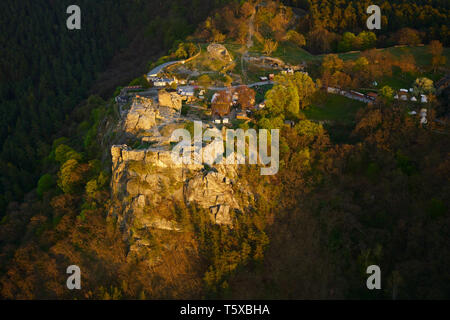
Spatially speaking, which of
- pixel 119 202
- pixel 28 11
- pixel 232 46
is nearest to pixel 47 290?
pixel 119 202

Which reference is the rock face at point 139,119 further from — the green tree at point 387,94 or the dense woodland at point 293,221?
the green tree at point 387,94

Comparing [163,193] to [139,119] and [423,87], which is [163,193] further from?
[423,87]

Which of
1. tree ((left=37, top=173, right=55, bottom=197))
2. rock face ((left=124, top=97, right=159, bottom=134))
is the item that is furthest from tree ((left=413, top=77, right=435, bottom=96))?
tree ((left=37, top=173, right=55, bottom=197))

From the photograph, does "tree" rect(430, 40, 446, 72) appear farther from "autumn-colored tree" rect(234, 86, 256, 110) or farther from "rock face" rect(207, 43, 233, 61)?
"rock face" rect(207, 43, 233, 61)

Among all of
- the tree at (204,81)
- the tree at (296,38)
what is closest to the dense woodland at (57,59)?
the tree at (296,38)

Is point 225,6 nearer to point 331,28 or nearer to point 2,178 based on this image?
point 331,28

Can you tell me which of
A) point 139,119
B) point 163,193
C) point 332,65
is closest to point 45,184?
point 139,119
